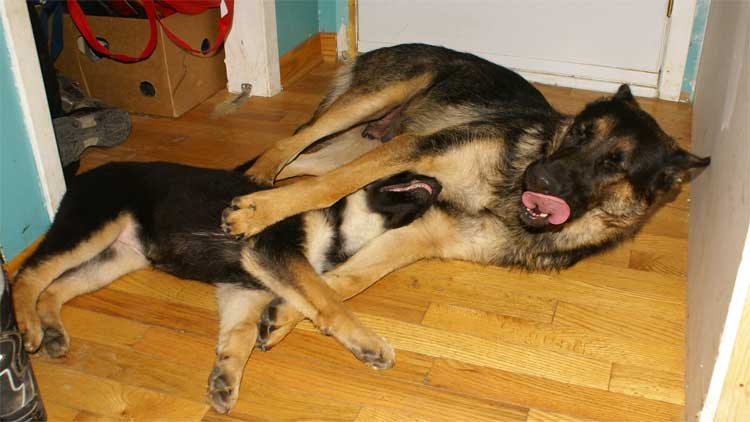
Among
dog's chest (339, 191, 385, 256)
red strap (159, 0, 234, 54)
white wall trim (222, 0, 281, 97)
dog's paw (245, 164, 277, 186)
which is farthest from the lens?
white wall trim (222, 0, 281, 97)

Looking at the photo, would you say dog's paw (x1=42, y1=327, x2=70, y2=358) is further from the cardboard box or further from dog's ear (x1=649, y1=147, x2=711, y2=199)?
dog's ear (x1=649, y1=147, x2=711, y2=199)

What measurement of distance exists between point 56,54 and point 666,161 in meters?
3.10

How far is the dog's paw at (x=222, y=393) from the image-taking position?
7.04ft

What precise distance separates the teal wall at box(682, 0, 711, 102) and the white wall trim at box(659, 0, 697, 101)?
0.11ft

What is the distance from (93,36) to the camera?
3531mm

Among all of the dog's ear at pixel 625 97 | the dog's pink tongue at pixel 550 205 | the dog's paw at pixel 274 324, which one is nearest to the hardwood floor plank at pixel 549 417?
the dog's pink tongue at pixel 550 205

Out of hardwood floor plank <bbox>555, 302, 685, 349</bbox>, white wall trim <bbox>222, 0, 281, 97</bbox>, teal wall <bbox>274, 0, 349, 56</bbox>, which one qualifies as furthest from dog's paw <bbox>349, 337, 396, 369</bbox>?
teal wall <bbox>274, 0, 349, 56</bbox>

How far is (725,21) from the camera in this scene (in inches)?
133

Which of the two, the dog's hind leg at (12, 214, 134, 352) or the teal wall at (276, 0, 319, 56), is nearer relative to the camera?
the dog's hind leg at (12, 214, 134, 352)

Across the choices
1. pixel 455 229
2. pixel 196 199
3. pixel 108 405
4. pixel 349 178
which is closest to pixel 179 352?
pixel 108 405

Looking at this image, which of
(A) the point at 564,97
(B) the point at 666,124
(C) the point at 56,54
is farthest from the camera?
(A) the point at 564,97

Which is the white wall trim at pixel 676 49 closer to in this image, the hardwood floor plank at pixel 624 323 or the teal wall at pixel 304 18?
the teal wall at pixel 304 18

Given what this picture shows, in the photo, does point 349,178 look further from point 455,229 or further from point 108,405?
point 108,405

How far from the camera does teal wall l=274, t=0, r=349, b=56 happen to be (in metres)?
4.39
